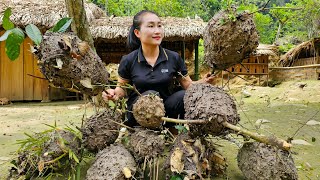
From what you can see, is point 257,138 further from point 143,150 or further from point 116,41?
point 116,41

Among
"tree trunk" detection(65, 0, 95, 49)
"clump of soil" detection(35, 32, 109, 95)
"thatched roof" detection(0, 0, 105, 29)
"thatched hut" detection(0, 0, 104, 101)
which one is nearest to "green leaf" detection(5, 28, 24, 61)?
"clump of soil" detection(35, 32, 109, 95)

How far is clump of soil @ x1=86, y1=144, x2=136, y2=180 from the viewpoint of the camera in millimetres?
1456

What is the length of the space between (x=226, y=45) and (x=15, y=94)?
7778mm

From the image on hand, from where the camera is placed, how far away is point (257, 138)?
1.50 m

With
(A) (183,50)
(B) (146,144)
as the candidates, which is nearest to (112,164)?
(B) (146,144)

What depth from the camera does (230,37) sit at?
158 cm

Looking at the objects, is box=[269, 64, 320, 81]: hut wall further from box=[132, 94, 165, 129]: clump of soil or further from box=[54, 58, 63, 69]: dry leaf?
box=[54, 58, 63, 69]: dry leaf

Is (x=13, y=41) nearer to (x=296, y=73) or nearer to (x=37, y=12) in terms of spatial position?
(x=37, y=12)

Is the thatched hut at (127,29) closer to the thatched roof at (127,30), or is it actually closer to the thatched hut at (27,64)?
the thatched roof at (127,30)

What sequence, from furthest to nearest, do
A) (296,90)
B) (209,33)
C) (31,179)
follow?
(296,90)
(31,179)
(209,33)

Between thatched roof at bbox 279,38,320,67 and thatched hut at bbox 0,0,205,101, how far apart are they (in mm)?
5794

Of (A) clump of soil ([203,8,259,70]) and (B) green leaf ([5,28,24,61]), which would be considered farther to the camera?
(A) clump of soil ([203,8,259,70])

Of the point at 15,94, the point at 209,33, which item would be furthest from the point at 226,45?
the point at 15,94

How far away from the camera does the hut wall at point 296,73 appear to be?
33.0 ft
